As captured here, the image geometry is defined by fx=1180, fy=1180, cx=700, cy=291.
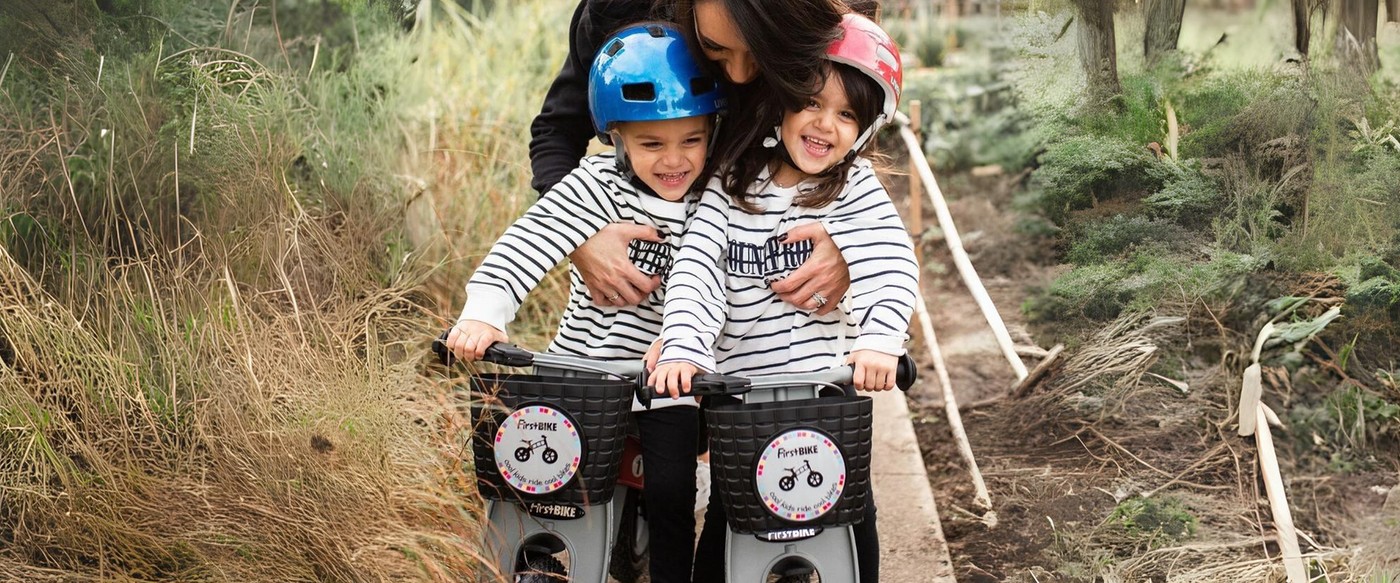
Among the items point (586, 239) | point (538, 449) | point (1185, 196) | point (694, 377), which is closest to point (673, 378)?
point (694, 377)

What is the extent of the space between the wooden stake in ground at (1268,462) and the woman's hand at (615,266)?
64.6 inches

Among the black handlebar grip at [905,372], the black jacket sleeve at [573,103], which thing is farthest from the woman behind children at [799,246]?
the black jacket sleeve at [573,103]

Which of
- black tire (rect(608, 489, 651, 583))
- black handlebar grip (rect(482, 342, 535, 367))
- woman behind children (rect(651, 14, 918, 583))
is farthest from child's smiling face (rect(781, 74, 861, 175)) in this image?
black tire (rect(608, 489, 651, 583))

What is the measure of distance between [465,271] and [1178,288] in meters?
2.71

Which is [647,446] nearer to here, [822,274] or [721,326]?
[721,326]

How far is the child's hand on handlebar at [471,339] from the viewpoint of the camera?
253cm

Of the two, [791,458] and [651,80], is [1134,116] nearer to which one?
[651,80]

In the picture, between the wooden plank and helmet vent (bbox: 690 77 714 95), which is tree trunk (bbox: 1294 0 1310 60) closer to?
the wooden plank

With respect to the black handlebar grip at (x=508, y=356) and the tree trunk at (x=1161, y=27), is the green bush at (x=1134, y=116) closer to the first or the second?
the tree trunk at (x=1161, y=27)

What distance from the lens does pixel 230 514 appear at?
2.95 m

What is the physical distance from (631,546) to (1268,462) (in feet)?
5.60

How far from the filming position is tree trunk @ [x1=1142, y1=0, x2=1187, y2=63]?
3.09 m

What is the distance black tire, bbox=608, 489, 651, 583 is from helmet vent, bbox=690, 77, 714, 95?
1.07 meters

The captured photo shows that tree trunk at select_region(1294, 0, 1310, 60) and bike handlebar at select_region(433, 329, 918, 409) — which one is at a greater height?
tree trunk at select_region(1294, 0, 1310, 60)
